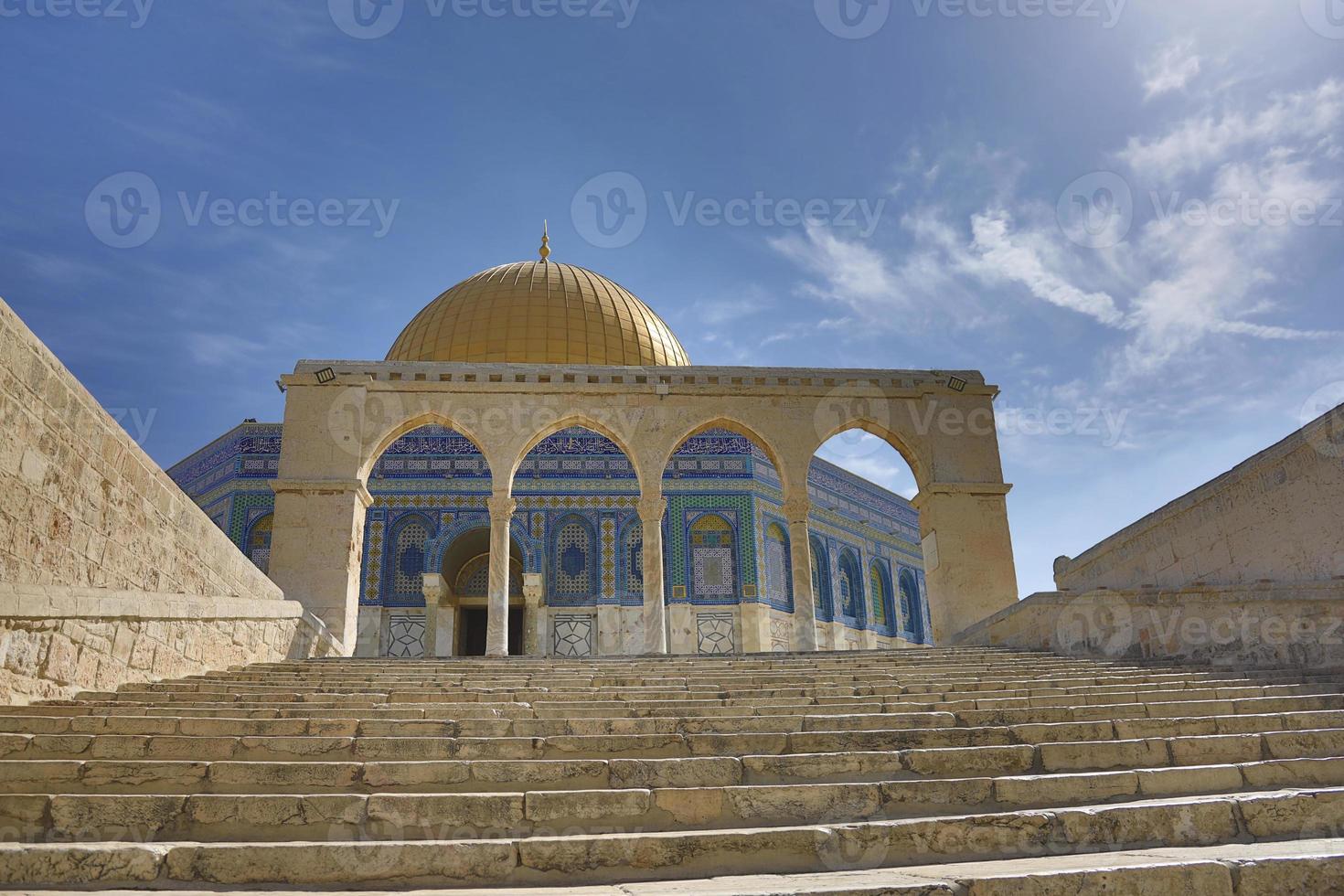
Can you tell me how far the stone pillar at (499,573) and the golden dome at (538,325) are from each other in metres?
4.97

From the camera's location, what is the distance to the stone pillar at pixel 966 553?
1021 cm

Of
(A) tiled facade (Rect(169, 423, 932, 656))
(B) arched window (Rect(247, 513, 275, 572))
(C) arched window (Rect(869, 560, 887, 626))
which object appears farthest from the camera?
(C) arched window (Rect(869, 560, 887, 626))

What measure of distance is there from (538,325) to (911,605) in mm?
9629

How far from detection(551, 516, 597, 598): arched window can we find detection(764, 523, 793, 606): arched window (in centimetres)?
291

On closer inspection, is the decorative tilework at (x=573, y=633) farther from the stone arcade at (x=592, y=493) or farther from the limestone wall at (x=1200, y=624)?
the limestone wall at (x=1200, y=624)

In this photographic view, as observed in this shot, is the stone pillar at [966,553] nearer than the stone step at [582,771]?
No

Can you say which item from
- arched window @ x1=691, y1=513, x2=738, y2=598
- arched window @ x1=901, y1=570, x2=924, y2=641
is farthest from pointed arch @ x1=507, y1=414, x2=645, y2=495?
arched window @ x1=901, y1=570, x2=924, y2=641

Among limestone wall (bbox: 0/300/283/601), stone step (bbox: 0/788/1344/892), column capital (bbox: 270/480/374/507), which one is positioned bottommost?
stone step (bbox: 0/788/1344/892)

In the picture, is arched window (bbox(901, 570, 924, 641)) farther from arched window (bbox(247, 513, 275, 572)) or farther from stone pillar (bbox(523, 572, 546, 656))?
arched window (bbox(247, 513, 275, 572))

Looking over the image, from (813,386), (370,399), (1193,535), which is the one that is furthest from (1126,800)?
(370,399)

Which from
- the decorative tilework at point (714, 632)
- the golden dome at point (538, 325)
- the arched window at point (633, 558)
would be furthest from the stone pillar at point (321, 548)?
the decorative tilework at point (714, 632)

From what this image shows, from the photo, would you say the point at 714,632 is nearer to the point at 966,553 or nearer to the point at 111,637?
the point at 966,553

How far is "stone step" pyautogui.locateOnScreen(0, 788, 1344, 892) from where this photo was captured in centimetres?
258

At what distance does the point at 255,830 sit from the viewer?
→ 2.95m
